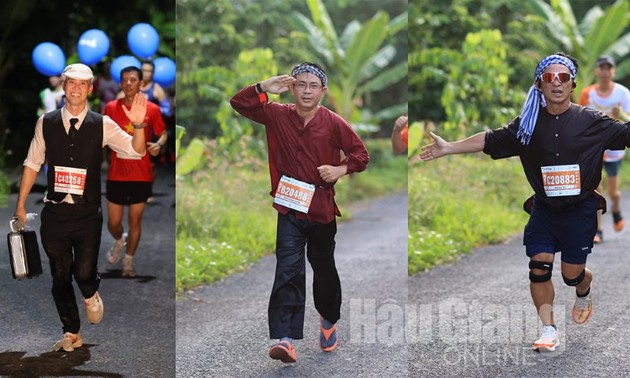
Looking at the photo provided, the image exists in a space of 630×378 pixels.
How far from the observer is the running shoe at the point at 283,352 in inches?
250

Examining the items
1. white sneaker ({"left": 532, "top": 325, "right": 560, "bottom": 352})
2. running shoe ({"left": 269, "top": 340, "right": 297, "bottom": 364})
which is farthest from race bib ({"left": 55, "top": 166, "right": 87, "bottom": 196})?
white sneaker ({"left": 532, "top": 325, "right": 560, "bottom": 352})

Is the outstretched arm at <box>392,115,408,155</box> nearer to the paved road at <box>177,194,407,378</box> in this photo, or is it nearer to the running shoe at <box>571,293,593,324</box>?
the paved road at <box>177,194,407,378</box>

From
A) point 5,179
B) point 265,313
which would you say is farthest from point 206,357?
point 5,179

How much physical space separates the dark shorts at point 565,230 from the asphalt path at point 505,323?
603mm

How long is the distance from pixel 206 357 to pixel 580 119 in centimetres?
264

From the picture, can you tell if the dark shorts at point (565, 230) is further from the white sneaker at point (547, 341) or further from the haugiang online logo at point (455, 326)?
the haugiang online logo at point (455, 326)

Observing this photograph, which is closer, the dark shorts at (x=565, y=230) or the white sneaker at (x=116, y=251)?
the dark shorts at (x=565, y=230)

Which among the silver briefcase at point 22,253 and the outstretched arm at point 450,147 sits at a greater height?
the outstretched arm at point 450,147

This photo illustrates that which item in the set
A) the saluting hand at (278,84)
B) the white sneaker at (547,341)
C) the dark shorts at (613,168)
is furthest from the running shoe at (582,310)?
the dark shorts at (613,168)

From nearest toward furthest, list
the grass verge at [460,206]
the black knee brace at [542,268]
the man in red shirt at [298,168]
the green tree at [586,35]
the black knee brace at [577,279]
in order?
the man in red shirt at [298,168] < the black knee brace at [542,268] < the black knee brace at [577,279] < the grass verge at [460,206] < the green tree at [586,35]

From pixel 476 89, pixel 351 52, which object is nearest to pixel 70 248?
pixel 476 89

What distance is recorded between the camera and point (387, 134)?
22.4 metres

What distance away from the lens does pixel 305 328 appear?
748 cm

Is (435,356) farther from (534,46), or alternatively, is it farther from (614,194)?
(534,46)
